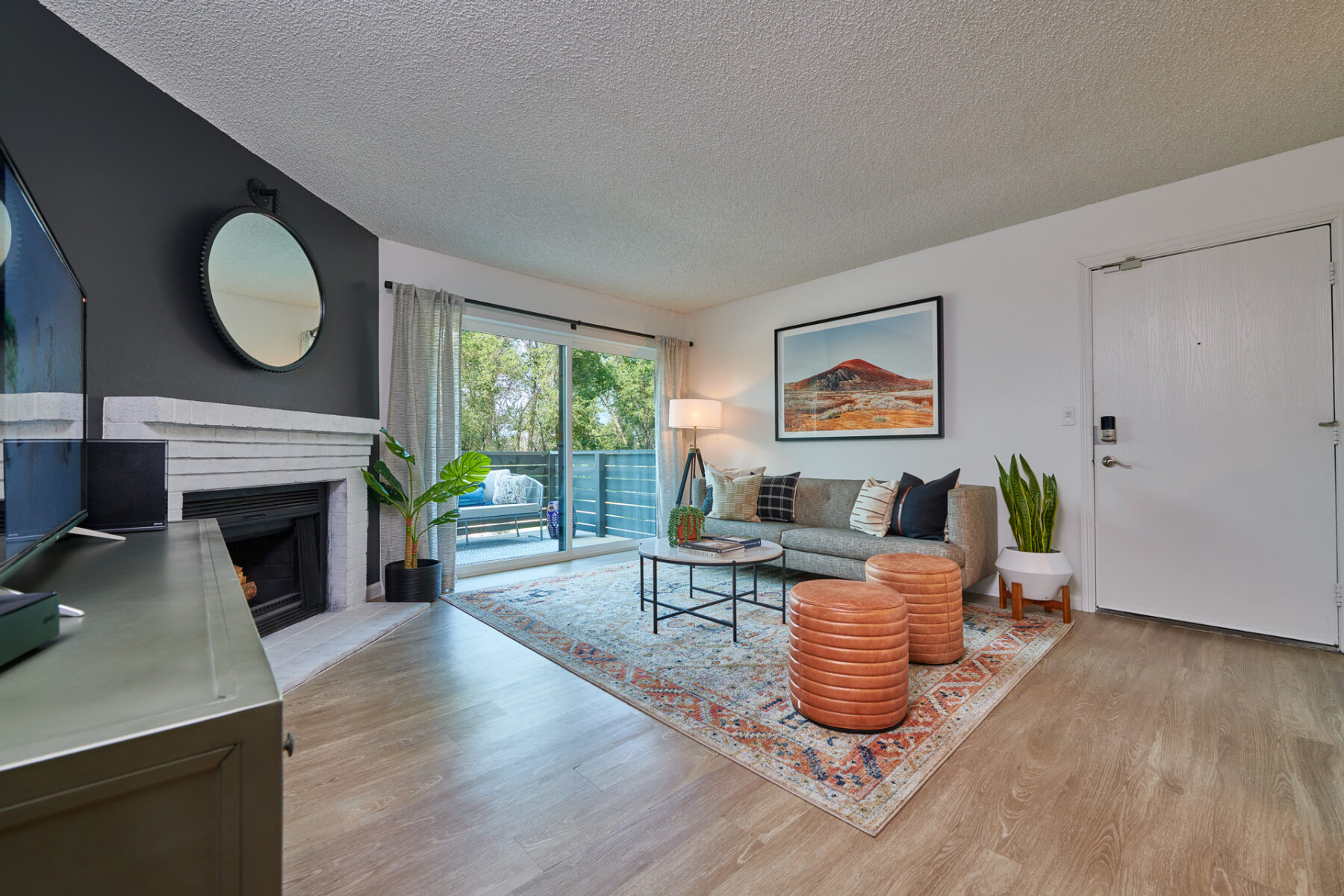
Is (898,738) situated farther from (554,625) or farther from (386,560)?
(386,560)

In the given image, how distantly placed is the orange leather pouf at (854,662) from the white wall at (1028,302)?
2.22 meters

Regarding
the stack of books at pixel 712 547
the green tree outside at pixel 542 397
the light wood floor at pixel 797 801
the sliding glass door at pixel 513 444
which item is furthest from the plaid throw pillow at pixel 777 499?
the light wood floor at pixel 797 801

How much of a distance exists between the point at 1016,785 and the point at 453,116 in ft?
10.4

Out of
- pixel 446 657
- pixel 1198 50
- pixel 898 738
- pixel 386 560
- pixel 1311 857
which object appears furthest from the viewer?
pixel 386 560

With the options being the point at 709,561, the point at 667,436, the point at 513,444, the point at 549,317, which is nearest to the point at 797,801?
the point at 709,561

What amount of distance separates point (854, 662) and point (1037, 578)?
6.31 ft

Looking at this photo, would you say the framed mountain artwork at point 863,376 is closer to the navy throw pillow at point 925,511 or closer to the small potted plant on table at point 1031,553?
the navy throw pillow at point 925,511

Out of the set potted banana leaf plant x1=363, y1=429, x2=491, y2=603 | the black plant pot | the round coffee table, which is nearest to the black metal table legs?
the round coffee table

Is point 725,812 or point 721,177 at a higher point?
point 721,177

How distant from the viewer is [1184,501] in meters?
3.10

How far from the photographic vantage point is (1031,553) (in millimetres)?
3309

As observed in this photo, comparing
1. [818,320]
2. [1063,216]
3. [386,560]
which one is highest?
[1063,216]

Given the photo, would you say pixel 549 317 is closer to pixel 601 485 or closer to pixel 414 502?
pixel 601 485

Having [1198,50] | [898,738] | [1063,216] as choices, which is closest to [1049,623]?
[898,738]
